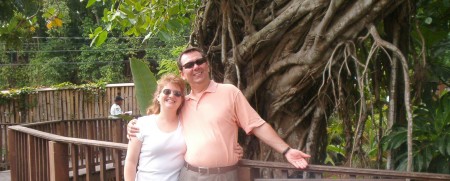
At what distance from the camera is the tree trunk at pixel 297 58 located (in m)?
3.28

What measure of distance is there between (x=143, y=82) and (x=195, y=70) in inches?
49.3

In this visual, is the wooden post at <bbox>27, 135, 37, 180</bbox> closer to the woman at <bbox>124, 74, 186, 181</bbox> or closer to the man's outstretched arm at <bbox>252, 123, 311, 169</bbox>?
the woman at <bbox>124, 74, 186, 181</bbox>

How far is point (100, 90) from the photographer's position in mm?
14789

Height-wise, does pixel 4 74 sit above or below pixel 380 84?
above

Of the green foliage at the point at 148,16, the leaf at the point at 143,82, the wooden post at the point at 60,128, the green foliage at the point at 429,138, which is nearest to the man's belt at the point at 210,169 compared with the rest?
the green foliage at the point at 429,138

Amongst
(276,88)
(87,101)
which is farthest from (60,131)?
(87,101)

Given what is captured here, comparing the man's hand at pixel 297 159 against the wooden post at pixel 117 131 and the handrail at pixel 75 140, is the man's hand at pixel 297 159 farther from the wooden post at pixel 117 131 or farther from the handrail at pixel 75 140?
the wooden post at pixel 117 131

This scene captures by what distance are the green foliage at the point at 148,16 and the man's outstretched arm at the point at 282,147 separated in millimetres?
2152

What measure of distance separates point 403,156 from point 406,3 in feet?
2.88

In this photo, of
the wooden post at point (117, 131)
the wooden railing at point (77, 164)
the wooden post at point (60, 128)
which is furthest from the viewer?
the wooden post at point (117, 131)

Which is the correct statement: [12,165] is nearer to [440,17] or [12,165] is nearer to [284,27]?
[284,27]

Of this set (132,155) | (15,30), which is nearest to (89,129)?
(15,30)

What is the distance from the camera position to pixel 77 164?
3.97 m

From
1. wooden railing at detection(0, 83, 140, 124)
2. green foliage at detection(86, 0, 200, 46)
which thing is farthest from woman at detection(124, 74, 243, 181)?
wooden railing at detection(0, 83, 140, 124)
